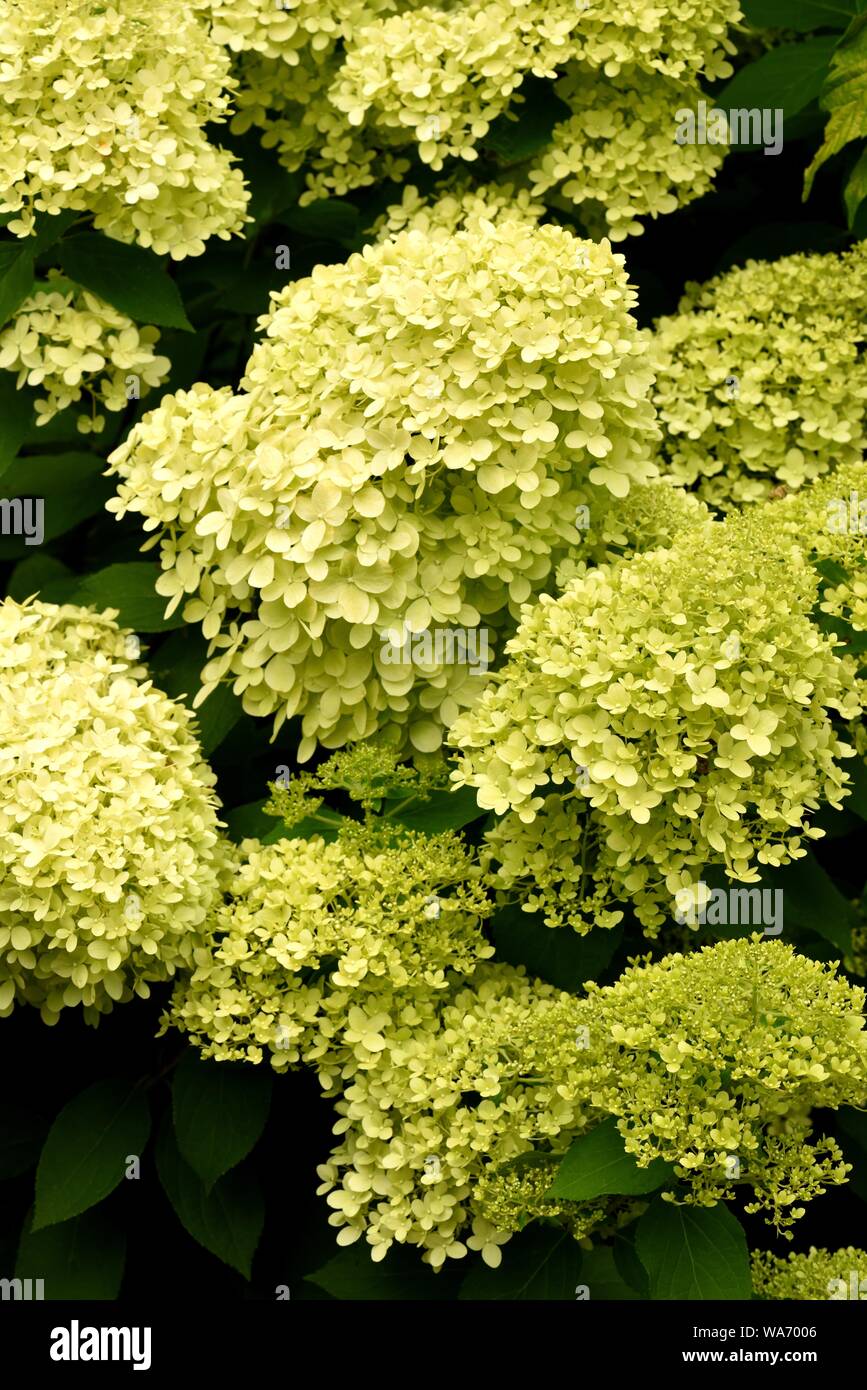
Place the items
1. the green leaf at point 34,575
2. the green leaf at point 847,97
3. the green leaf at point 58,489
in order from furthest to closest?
the green leaf at point 34,575
the green leaf at point 58,489
the green leaf at point 847,97

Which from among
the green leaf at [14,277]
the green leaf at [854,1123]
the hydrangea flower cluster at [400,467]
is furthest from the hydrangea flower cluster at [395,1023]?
the green leaf at [14,277]

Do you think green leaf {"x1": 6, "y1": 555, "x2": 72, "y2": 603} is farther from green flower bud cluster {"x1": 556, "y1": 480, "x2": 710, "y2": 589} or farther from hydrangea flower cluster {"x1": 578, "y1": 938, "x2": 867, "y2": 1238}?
hydrangea flower cluster {"x1": 578, "y1": 938, "x2": 867, "y2": 1238}

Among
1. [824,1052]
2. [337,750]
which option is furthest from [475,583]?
[824,1052]

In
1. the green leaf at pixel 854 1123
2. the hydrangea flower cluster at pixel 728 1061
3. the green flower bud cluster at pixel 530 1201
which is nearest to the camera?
the hydrangea flower cluster at pixel 728 1061

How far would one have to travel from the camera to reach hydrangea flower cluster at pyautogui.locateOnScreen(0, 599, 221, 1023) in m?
2.90

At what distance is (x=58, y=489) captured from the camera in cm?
430

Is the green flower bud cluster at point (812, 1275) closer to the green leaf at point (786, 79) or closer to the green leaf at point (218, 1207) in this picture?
the green leaf at point (218, 1207)

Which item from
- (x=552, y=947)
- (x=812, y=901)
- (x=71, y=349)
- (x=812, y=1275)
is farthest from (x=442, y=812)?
(x=71, y=349)

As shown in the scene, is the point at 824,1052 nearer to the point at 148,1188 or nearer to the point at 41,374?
the point at 148,1188

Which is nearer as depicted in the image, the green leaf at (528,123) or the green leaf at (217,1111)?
the green leaf at (217,1111)

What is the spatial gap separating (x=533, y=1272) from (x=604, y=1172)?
1.21 ft

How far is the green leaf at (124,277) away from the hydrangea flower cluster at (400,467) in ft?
1.20

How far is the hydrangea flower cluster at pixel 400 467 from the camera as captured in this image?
3.13 m

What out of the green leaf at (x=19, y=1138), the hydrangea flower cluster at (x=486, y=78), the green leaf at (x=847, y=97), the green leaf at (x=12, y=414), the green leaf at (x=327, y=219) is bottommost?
the green leaf at (x=19, y=1138)
